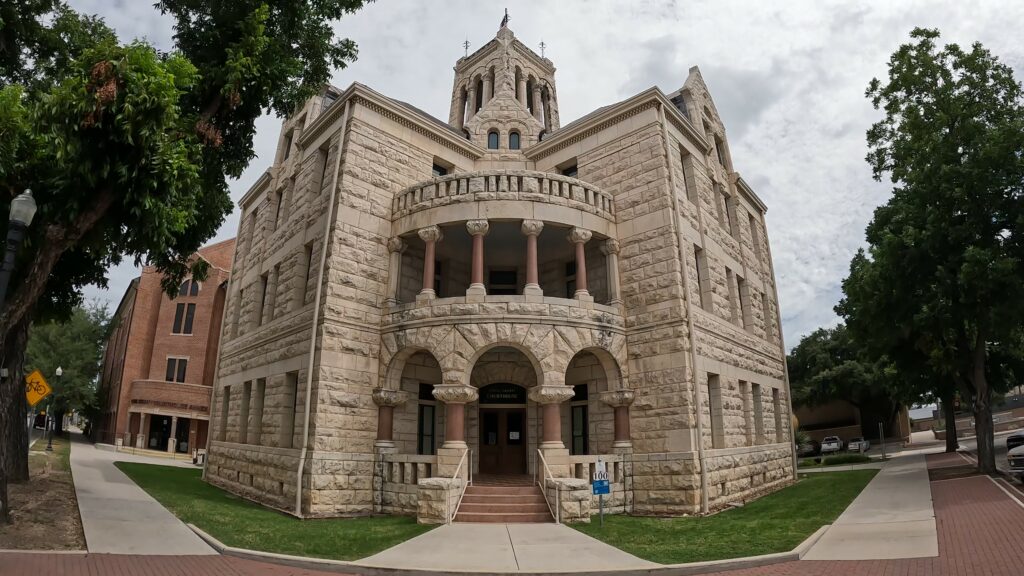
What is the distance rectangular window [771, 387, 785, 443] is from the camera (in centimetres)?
2244

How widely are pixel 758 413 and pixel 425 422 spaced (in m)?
11.8

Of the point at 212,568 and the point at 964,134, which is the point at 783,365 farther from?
the point at 212,568

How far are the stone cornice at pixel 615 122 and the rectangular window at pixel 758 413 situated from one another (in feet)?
29.1

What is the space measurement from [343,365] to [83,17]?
1064 cm

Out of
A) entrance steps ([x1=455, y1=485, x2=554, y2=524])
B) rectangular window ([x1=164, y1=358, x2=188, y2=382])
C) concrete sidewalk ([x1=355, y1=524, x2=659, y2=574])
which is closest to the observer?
concrete sidewalk ([x1=355, y1=524, x2=659, y2=574])

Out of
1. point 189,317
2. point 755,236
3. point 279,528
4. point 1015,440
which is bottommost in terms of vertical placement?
point 279,528

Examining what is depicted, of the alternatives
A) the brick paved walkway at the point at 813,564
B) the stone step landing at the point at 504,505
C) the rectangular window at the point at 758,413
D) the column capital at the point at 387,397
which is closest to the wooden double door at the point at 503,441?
the column capital at the point at 387,397

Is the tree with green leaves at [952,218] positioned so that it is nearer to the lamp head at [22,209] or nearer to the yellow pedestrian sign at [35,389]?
the lamp head at [22,209]

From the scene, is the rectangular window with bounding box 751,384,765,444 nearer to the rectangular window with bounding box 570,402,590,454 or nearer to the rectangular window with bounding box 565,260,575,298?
the rectangular window with bounding box 570,402,590,454

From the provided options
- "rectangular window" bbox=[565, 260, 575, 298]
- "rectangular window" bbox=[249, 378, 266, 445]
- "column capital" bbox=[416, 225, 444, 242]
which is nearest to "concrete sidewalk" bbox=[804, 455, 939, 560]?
"rectangular window" bbox=[565, 260, 575, 298]

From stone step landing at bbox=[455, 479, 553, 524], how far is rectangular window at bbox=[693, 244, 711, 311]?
7.94m

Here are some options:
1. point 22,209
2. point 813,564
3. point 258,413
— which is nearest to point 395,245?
point 258,413

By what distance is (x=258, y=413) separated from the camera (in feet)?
63.9

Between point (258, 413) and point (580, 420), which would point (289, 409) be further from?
point (580, 420)
